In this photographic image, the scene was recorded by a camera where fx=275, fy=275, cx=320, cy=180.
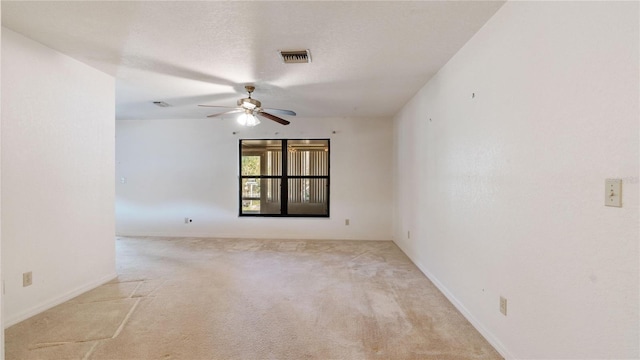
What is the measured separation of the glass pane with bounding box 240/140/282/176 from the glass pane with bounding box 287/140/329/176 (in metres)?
0.25

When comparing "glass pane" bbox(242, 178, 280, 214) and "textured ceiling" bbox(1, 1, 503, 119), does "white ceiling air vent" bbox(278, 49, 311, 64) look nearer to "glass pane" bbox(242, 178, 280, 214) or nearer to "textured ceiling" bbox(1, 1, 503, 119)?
"textured ceiling" bbox(1, 1, 503, 119)

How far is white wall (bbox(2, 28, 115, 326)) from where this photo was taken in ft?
7.34

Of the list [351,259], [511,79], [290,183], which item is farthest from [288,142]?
[511,79]

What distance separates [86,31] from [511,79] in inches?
126

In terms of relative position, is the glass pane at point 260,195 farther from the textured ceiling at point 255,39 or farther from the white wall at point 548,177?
the white wall at point 548,177

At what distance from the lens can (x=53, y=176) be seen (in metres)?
→ 2.55

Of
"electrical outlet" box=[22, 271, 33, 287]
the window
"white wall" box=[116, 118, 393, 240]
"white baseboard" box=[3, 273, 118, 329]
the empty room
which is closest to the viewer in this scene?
the empty room

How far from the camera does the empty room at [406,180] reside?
1246mm

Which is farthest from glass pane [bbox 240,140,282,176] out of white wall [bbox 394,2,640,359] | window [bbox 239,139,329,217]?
white wall [bbox 394,2,640,359]

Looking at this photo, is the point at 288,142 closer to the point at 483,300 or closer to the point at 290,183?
the point at 290,183

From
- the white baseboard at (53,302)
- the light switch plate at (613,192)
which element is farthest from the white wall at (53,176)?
the light switch plate at (613,192)

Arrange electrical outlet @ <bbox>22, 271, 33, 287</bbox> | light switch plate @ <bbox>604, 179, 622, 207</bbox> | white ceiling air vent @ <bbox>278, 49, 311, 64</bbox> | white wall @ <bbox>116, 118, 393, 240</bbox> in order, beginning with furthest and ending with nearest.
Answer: white wall @ <bbox>116, 118, 393, 240</bbox> → white ceiling air vent @ <bbox>278, 49, 311, 64</bbox> → electrical outlet @ <bbox>22, 271, 33, 287</bbox> → light switch plate @ <bbox>604, 179, 622, 207</bbox>

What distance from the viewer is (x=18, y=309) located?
2.27m

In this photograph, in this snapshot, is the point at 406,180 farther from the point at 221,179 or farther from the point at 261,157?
the point at 221,179
